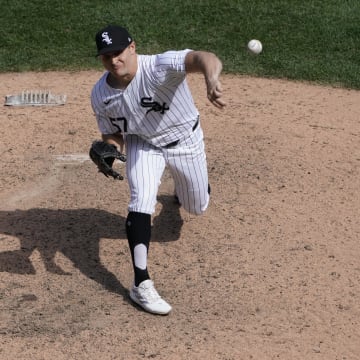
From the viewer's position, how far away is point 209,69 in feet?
17.3

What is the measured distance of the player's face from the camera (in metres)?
5.65

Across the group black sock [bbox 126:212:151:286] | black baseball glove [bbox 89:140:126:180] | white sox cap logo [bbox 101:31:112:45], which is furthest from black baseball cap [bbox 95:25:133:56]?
black sock [bbox 126:212:151:286]

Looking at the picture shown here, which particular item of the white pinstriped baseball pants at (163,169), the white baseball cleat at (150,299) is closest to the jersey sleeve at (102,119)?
the white pinstriped baseball pants at (163,169)

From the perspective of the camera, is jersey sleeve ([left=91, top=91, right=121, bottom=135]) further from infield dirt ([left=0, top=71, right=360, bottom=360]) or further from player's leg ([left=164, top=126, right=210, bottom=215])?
infield dirt ([left=0, top=71, right=360, bottom=360])

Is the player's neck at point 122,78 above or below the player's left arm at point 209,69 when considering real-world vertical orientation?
below

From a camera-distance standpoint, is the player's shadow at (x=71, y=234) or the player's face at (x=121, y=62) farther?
the player's shadow at (x=71, y=234)

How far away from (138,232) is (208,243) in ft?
3.27

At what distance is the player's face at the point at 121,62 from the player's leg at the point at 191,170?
28.7 inches

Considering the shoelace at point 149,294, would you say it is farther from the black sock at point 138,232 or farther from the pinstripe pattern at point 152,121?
the pinstripe pattern at point 152,121

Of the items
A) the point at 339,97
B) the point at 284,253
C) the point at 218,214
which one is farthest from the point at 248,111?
the point at 284,253

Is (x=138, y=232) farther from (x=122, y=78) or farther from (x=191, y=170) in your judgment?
(x=122, y=78)

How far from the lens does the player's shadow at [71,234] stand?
249 inches

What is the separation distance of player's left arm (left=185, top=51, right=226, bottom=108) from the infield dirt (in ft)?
5.08

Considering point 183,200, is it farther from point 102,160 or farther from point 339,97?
point 339,97
